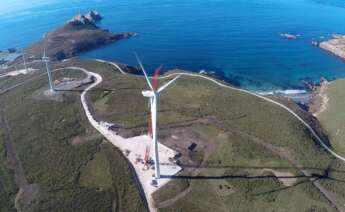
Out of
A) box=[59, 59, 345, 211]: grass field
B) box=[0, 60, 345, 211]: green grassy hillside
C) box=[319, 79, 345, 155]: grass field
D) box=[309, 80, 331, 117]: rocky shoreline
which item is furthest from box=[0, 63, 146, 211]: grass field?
box=[309, 80, 331, 117]: rocky shoreline

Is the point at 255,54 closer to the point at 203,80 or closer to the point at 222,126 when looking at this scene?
the point at 203,80

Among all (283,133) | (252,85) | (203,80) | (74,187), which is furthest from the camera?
(252,85)

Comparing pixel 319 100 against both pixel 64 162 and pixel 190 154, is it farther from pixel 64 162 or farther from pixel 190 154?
pixel 64 162

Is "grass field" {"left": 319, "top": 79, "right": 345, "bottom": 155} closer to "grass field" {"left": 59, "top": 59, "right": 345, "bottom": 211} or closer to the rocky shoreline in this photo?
the rocky shoreline

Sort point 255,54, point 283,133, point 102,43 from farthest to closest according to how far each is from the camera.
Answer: point 102,43, point 255,54, point 283,133

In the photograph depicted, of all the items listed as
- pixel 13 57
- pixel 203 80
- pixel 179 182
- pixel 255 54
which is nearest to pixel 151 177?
pixel 179 182

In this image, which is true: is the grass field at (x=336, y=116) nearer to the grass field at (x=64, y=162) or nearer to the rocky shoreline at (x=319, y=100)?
the rocky shoreline at (x=319, y=100)
